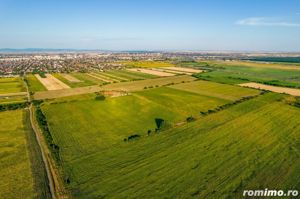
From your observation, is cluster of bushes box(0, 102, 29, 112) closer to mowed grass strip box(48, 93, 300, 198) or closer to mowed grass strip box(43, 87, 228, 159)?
mowed grass strip box(43, 87, 228, 159)

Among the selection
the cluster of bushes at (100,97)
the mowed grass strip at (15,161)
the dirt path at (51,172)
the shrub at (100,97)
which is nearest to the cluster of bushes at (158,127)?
the dirt path at (51,172)

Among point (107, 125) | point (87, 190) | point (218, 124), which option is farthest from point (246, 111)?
point (87, 190)

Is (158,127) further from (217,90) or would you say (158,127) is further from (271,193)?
(217,90)

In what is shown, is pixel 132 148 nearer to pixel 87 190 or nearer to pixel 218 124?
pixel 87 190

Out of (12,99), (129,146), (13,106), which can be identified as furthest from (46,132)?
(12,99)

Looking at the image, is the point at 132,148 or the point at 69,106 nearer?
the point at 132,148

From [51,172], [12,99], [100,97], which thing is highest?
[100,97]
